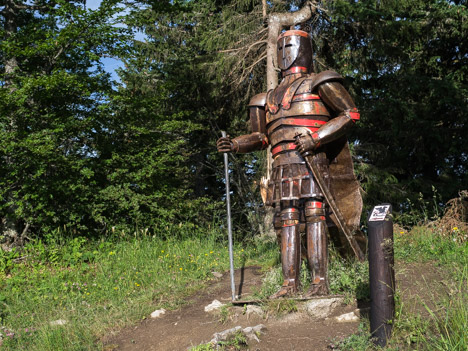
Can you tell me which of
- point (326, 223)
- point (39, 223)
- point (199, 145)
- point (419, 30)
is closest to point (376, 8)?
point (419, 30)

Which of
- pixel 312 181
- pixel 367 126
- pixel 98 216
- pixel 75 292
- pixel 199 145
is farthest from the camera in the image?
A: pixel 199 145

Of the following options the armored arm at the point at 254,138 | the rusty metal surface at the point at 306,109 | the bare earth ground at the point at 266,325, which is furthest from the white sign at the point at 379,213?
the armored arm at the point at 254,138

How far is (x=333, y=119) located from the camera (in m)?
4.11

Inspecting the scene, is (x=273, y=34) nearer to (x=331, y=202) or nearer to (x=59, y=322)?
(x=331, y=202)

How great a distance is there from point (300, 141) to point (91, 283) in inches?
142

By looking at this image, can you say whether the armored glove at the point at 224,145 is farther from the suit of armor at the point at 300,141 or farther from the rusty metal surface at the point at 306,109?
the rusty metal surface at the point at 306,109

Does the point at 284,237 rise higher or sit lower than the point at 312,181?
lower

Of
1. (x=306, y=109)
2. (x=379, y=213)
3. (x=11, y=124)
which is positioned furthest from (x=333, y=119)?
(x=11, y=124)

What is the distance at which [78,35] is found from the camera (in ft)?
25.1

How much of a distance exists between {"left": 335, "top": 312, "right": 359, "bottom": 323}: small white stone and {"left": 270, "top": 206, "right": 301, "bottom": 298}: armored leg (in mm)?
516

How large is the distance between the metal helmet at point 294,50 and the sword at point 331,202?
823mm

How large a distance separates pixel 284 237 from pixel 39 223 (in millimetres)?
5706

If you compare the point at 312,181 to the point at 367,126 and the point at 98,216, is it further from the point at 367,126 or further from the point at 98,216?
the point at 367,126

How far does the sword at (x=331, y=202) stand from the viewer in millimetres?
4047
